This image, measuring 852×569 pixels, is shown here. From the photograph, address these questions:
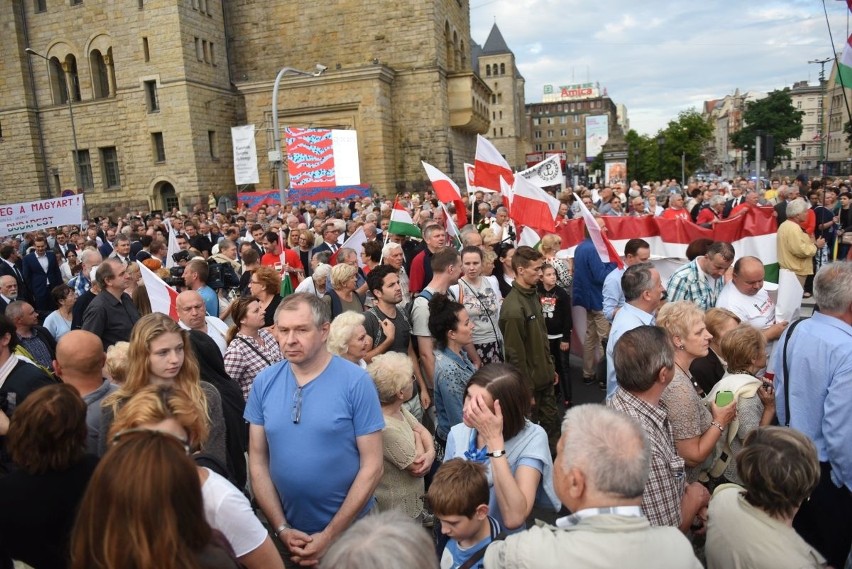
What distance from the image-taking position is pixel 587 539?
1.71m

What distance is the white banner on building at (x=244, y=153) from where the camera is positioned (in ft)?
63.3

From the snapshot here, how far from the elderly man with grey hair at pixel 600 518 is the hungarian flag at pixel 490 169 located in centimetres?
754

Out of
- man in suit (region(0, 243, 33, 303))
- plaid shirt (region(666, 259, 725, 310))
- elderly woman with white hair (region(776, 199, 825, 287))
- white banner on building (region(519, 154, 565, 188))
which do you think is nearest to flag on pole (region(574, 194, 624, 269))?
plaid shirt (region(666, 259, 725, 310))

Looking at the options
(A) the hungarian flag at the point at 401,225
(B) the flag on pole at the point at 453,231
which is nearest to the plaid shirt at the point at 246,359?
(A) the hungarian flag at the point at 401,225

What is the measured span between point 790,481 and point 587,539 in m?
0.96

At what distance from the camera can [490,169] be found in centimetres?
920

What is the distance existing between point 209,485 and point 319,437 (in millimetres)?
672

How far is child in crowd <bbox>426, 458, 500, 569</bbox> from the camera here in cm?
228

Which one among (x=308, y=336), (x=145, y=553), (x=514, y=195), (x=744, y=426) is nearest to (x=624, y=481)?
(x=145, y=553)

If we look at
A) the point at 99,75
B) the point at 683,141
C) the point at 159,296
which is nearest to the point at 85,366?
the point at 159,296

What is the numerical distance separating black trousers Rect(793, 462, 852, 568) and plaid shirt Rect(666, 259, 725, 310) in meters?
2.57

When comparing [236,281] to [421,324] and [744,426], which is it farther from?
[744,426]

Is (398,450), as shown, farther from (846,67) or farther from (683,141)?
(683,141)

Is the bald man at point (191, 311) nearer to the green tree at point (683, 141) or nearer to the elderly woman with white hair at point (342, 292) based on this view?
the elderly woman with white hair at point (342, 292)
